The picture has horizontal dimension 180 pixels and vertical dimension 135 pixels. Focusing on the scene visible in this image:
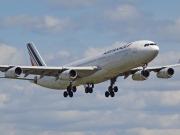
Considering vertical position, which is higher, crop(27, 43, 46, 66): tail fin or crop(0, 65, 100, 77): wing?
crop(27, 43, 46, 66): tail fin

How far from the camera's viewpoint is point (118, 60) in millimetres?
120938

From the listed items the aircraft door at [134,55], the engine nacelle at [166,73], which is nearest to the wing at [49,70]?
the aircraft door at [134,55]

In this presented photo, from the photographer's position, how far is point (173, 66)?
135 meters

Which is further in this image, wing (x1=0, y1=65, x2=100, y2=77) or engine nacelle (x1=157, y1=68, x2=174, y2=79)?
engine nacelle (x1=157, y1=68, x2=174, y2=79)

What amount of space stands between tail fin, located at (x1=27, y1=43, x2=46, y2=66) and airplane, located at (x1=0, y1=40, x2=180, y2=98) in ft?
29.0

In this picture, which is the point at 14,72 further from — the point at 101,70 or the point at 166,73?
the point at 166,73

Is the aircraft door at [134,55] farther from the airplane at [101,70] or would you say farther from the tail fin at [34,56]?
the tail fin at [34,56]

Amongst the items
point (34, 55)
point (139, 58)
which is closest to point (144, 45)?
point (139, 58)

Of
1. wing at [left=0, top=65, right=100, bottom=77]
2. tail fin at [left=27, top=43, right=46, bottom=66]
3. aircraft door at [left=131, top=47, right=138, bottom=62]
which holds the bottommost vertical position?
wing at [left=0, top=65, right=100, bottom=77]

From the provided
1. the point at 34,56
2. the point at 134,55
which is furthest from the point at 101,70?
the point at 34,56

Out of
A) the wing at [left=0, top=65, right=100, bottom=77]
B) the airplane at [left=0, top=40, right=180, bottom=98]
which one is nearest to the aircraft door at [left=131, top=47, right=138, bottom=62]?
the airplane at [left=0, top=40, right=180, bottom=98]

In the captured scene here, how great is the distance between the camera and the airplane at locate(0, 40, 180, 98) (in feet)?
393

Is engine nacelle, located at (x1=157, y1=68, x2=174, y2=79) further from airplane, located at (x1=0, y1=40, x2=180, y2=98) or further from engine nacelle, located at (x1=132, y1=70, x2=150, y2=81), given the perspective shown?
engine nacelle, located at (x1=132, y1=70, x2=150, y2=81)

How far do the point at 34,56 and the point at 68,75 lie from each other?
2554cm
